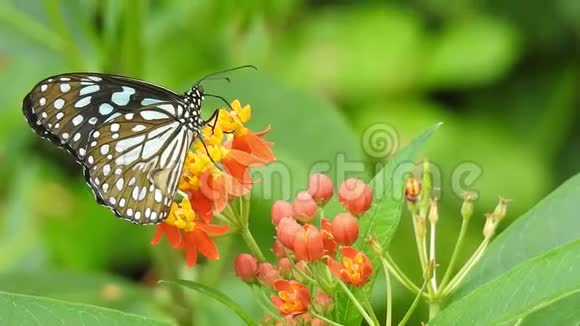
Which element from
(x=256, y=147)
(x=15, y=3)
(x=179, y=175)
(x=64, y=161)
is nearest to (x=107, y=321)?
(x=179, y=175)

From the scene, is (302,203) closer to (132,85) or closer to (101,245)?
(132,85)

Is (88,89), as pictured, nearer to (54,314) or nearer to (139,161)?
(139,161)

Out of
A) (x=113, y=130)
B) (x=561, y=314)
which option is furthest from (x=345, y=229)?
(x=113, y=130)

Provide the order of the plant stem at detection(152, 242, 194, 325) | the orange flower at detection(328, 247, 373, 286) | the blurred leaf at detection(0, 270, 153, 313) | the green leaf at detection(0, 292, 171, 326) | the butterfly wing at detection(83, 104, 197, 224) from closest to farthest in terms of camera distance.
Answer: the green leaf at detection(0, 292, 171, 326)
the orange flower at detection(328, 247, 373, 286)
the butterfly wing at detection(83, 104, 197, 224)
the plant stem at detection(152, 242, 194, 325)
the blurred leaf at detection(0, 270, 153, 313)

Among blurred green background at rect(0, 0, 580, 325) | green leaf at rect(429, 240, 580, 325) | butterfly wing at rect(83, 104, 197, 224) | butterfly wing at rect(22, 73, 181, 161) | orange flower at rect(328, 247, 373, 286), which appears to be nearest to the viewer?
green leaf at rect(429, 240, 580, 325)

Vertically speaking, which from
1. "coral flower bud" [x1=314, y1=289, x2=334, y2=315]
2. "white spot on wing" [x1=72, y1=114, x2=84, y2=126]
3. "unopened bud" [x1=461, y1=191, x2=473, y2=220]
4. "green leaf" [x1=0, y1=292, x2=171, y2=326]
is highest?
"white spot on wing" [x1=72, y1=114, x2=84, y2=126]

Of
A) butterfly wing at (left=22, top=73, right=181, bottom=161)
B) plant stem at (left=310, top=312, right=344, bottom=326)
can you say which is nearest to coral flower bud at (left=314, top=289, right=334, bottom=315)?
plant stem at (left=310, top=312, right=344, bottom=326)

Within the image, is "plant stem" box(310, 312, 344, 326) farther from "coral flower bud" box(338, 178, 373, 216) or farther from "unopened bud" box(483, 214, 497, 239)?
"unopened bud" box(483, 214, 497, 239)
